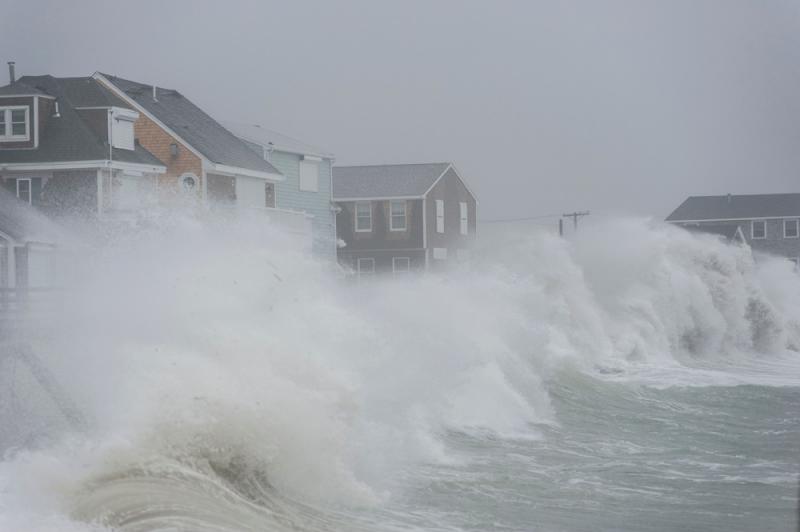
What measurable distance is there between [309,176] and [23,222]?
1686 cm

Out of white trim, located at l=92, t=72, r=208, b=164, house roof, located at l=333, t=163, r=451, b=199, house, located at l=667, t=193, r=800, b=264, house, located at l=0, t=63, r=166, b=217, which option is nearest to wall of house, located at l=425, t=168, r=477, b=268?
house roof, located at l=333, t=163, r=451, b=199

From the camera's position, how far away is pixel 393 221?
50594 millimetres

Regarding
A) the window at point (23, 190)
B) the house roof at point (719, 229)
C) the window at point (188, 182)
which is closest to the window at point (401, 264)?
the window at point (188, 182)

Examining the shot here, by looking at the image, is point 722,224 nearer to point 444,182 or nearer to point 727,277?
point 444,182

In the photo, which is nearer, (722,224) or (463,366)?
(463,366)

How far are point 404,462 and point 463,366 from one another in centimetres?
516

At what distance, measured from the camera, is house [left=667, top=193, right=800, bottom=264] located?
227 feet

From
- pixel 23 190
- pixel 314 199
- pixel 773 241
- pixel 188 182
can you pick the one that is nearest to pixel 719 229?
pixel 773 241

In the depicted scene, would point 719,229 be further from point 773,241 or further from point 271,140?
point 271,140

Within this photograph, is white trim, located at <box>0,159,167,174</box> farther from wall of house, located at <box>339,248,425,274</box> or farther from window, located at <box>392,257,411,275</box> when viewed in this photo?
window, located at <box>392,257,411,275</box>

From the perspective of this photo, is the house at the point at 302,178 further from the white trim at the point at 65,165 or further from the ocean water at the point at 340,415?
the ocean water at the point at 340,415

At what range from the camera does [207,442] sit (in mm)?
10094

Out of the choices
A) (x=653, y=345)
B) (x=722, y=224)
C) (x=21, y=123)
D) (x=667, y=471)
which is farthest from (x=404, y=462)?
(x=722, y=224)

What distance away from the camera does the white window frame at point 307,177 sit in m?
44.3
